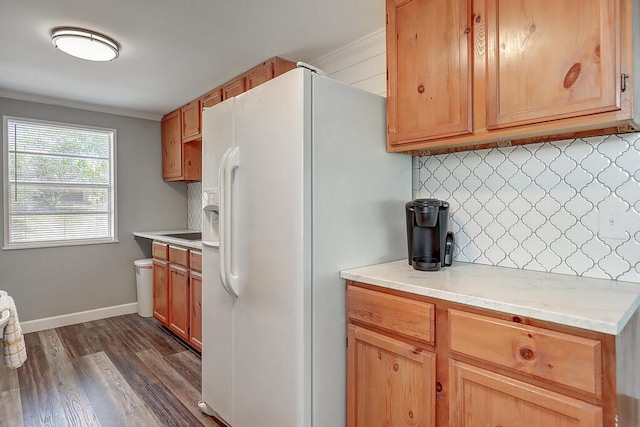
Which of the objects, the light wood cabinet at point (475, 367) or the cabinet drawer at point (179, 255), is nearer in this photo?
the light wood cabinet at point (475, 367)

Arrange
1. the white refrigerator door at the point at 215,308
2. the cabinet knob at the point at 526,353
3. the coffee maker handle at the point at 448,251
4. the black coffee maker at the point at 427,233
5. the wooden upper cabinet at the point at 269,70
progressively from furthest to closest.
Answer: the wooden upper cabinet at the point at 269,70
the white refrigerator door at the point at 215,308
the coffee maker handle at the point at 448,251
the black coffee maker at the point at 427,233
the cabinet knob at the point at 526,353

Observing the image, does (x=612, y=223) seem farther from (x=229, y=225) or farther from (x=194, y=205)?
(x=194, y=205)

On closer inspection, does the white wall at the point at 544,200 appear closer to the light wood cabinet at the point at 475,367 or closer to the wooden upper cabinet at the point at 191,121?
the light wood cabinet at the point at 475,367

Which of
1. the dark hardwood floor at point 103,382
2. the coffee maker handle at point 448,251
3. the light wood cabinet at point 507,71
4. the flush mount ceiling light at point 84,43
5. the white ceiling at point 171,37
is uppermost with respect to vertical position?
the white ceiling at point 171,37

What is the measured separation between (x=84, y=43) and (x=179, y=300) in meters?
2.11

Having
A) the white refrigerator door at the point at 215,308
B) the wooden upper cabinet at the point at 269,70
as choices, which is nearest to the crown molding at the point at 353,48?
the wooden upper cabinet at the point at 269,70

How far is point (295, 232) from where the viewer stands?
147 cm

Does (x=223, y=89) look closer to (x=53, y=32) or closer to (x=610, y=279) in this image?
(x=53, y=32)

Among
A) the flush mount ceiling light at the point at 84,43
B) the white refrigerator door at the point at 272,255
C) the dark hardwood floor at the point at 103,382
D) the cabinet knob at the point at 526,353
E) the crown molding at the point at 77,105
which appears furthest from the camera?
the crown molding at the point at 77,105

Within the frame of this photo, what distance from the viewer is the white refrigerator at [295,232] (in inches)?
57.9

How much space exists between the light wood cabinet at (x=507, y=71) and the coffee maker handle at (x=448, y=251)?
17.6 inches

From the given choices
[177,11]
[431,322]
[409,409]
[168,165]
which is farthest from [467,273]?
[168,165]

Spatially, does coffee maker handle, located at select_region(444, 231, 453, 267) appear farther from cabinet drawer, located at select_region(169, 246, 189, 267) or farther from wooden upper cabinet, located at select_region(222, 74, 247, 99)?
cabinet drawer, located at select_region(169, 246, 189, 267)

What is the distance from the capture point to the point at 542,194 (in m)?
1.57
